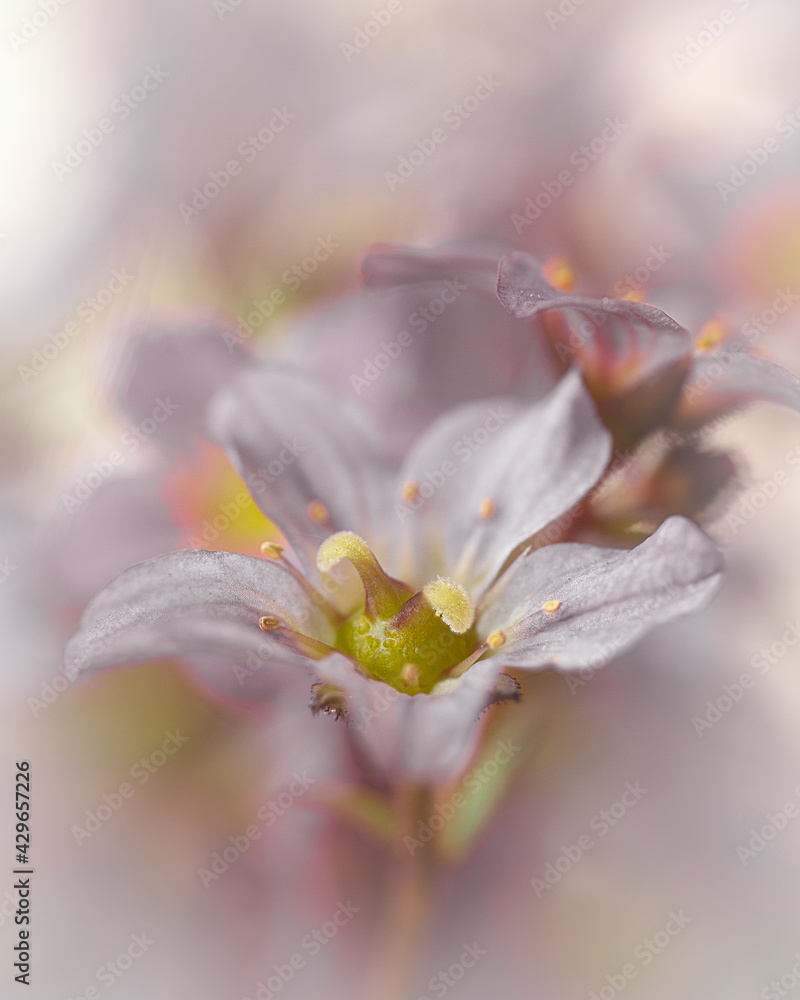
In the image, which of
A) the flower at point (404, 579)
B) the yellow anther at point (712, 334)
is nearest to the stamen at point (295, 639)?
the flower at point (404, 579)

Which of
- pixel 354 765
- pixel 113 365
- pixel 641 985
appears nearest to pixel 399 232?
pixel 113 365

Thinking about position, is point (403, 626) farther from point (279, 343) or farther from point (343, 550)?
point (279, 343)

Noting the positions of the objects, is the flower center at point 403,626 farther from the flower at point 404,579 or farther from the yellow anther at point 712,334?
the yellow anther at point 712,334

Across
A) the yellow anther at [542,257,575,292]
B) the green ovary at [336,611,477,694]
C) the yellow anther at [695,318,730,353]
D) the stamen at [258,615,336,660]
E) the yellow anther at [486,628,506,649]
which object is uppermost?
the yellow anther at [542,257,575,292]

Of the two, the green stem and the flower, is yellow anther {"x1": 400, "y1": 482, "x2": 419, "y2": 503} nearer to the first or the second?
the flower

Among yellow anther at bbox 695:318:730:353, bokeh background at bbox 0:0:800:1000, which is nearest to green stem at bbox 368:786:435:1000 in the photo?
bokeh background at bbox 0:0:800:1000

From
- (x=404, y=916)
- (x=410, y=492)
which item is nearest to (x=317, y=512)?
(x=410, y=492)

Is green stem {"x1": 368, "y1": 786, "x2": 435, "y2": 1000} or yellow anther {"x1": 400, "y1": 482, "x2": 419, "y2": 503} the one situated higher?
yellow anther {"x1": 400, "y1": 482, "x2": 419, "y2": 503}
